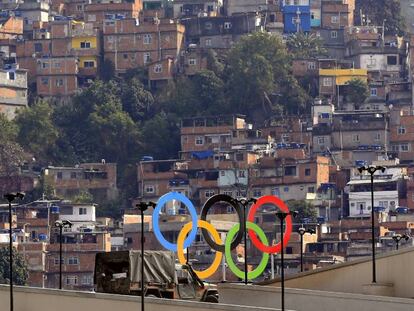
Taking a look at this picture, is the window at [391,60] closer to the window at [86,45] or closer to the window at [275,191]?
the window at [86,45]

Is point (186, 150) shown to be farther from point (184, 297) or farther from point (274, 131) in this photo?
point (184, 297)

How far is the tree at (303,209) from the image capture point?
469 feet

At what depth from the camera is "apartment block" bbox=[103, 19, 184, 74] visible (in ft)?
577

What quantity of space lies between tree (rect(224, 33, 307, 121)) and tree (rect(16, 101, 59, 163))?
43.3 ft

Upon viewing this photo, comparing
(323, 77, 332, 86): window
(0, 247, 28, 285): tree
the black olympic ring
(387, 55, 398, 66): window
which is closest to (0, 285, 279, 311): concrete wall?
the black olympic ring

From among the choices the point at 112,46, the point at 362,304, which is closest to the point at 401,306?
the point at 362,304

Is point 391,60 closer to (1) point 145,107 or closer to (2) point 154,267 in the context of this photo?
(1) point 145,107

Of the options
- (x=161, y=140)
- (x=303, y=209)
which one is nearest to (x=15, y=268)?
(x=303, y=209)

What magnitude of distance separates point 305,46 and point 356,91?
8443mm

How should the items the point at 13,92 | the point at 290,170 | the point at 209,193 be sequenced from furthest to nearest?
the point at 13,92 < the point at 209,193 < the point at 290,170

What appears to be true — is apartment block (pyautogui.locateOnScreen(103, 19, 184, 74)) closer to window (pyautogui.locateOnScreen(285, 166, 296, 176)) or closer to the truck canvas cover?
window (pyautogui.locateOnScreen(285, 166, 296, 176))

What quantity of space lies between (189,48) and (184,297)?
11990 centimetres

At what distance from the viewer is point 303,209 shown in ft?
477

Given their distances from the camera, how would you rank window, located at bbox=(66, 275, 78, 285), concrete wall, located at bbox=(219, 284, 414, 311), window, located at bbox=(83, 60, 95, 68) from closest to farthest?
concrete wall, located at bbox=(219, 284, 414, 311) < window, located at bbox=(66, 275, 78, 285) < window, located at bbox=(83, 60, 95, 68)
